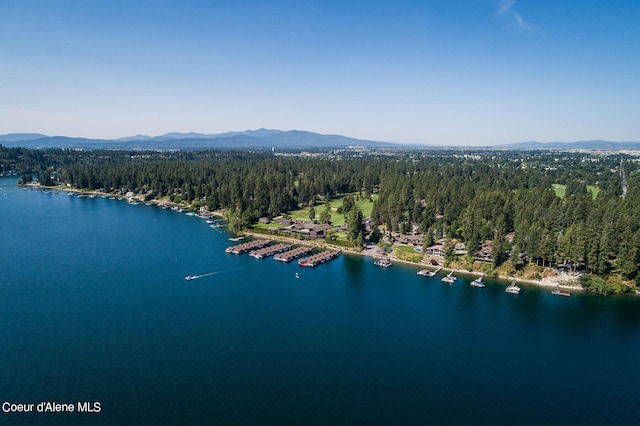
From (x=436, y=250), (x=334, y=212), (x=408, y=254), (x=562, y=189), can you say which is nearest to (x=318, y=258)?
(x=408, y=254)

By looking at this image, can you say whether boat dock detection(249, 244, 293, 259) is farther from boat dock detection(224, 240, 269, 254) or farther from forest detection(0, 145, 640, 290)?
forest detection(0, 145, 640, 290)

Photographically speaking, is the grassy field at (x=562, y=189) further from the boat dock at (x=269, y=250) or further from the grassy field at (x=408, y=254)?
the boat dock at (x=269, y=250)

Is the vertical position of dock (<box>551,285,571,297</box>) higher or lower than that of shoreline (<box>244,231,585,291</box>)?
lower

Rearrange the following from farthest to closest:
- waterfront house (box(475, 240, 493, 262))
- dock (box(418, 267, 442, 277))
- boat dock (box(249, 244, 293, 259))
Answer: boat dock (box(249, 244, 293, 259)) → waterfront house (box(475, 240, 493, 262)) → dock (box(418, 267, 442, 277))

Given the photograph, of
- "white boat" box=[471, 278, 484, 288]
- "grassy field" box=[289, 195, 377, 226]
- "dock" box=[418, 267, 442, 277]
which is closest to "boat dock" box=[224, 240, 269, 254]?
"grassy field" box=[289, 195, 377, 226]

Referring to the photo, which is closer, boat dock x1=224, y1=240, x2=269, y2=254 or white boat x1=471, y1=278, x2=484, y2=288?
white boat x1=471, y1=278, x2=484, y2=288
